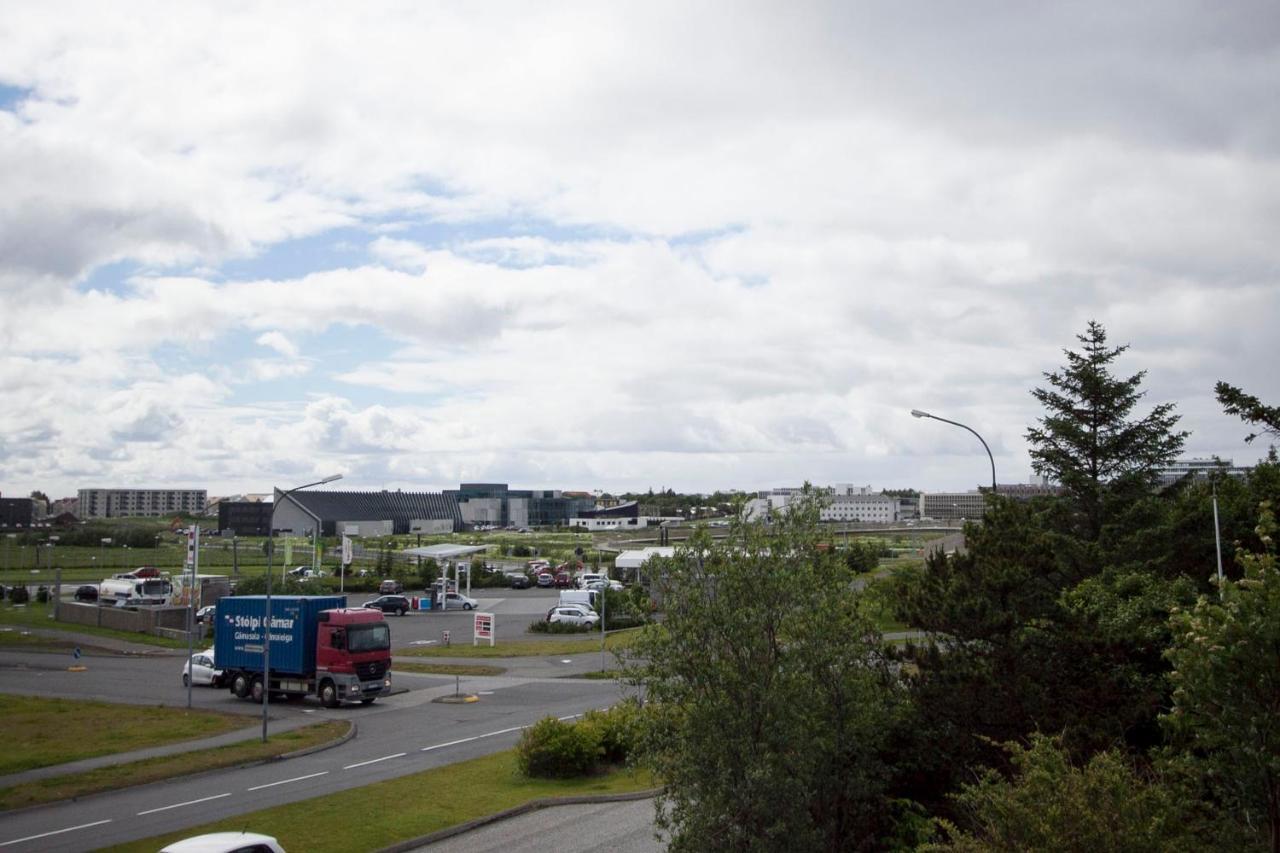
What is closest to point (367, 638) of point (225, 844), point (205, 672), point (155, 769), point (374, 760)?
point (205, 672)

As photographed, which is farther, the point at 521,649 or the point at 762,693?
the point at 521,649

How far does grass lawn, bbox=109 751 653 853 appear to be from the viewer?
64.1 feet

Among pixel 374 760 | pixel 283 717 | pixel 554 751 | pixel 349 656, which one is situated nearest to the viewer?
pixel 554 751

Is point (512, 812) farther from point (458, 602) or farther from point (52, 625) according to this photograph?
point (458, 602)

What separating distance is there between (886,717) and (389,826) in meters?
10.9

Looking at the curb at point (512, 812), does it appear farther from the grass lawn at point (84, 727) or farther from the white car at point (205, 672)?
the white car at point (205, 672)

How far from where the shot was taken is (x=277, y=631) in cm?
3747

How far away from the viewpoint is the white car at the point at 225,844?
1409 centimetres

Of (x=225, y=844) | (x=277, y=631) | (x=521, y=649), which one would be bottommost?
(x=521, y=649)

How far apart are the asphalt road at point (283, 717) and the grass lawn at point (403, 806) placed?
880mm

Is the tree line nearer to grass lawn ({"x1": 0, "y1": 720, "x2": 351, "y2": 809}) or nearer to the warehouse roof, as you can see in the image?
grass lawn ({"x1": 0, "y1": 720, "x2": 351, "y2": 809})

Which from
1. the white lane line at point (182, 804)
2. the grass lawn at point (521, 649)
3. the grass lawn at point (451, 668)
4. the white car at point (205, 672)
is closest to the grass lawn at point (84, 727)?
the white car at point (205, 672)

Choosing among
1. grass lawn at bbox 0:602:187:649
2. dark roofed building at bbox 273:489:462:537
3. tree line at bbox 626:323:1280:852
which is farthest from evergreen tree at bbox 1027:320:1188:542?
dark roofed building at bbox 273:489:462:537

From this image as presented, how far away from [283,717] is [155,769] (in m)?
9.01
